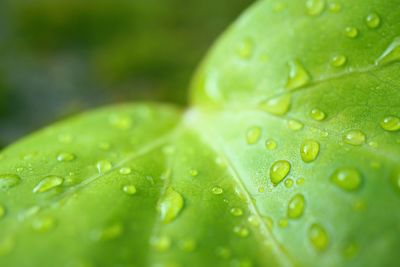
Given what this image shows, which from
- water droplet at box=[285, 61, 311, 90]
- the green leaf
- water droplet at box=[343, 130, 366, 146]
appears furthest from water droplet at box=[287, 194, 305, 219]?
water droplet at box=[285, 61, 311, 90]

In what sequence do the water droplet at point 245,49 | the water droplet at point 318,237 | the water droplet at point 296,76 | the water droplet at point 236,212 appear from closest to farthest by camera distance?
1. the water droplet at point 318,237
2. the water droplet at point 236,212
3. the water droplet at point 296,76
4. the water droplet at point 245,49

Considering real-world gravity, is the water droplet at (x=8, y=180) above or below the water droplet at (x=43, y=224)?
above

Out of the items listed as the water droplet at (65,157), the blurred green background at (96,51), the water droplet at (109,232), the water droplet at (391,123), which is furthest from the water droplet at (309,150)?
the blurred green background at (96,51)

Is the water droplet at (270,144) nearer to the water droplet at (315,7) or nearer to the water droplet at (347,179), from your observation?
the water droplet at (347,179)

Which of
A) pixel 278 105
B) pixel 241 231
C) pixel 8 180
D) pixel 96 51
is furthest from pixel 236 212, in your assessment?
pixel 96 51

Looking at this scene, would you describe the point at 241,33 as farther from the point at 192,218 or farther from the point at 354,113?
the point at 192,218

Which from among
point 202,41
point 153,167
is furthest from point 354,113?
point 202,41

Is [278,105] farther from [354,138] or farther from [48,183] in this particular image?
[48,183]
